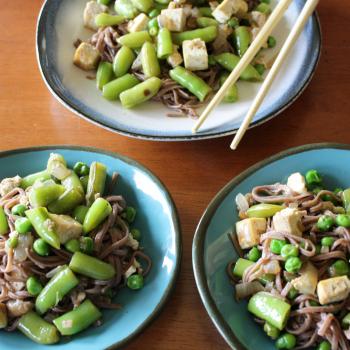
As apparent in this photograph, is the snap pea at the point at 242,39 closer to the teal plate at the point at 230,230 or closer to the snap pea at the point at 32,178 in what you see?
the teal plate at the point at 230,230

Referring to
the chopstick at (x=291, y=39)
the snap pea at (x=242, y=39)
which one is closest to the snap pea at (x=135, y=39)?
the snap pea at (x=242, y=39)

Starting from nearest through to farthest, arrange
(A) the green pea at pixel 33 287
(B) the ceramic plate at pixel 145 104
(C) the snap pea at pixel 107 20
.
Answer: (A) the green pea at pixel 33 287, (B) the ceramic plate at pixel 145 104, (C) the snap pea at pixel 107 20

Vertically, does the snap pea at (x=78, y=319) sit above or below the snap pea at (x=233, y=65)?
below

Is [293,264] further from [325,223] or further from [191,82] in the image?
[191,82]

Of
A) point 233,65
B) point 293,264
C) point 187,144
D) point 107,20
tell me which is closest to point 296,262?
point 293,264

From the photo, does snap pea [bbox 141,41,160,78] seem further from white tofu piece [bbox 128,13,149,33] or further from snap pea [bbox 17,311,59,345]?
snap pea [bbox 17,311,59,345]

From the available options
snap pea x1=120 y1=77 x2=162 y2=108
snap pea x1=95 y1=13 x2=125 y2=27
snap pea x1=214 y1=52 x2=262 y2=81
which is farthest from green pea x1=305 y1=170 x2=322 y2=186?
snap pea x1=95 y1=13 x2=125 y2=27
